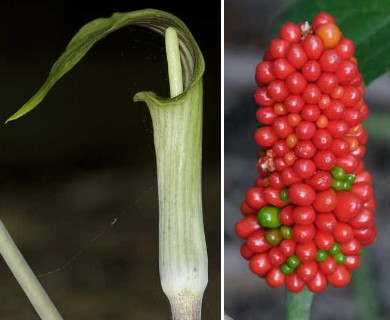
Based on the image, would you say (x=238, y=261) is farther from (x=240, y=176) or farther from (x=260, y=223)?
(x=260, y=223)

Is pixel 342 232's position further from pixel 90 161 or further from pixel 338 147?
pixel 90 161

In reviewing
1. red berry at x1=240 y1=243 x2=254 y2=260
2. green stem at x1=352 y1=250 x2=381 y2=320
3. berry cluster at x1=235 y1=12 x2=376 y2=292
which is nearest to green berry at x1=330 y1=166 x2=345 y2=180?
berry cluster at x1=235 y1=12 x2=376 y2=292

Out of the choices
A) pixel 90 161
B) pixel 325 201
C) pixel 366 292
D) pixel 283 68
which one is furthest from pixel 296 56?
pixel 366 292

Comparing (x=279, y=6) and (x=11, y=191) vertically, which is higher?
(x=279, y=6)

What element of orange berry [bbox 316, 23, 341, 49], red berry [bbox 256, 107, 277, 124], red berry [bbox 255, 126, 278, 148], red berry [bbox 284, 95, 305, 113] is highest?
orange berry [bbox 316, 23, 341, 49]

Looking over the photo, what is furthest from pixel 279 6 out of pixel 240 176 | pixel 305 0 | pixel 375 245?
pixel 375 245

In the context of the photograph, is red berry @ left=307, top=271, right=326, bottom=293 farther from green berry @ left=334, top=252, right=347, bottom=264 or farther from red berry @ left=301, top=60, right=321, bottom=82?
red berry @ left=301, top=60, right=321, bottom=82

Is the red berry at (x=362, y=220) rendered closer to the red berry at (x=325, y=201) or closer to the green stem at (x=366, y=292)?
the red berry at (x=325, y=201)
